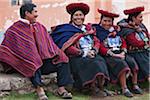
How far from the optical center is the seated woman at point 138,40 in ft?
22.4

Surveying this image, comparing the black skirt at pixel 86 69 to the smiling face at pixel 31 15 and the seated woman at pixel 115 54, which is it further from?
the smiling face at pixel 31 15

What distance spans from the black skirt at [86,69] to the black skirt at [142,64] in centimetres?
65

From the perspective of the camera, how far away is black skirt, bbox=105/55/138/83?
646 cm

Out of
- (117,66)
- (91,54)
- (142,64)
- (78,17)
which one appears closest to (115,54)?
(117,66)

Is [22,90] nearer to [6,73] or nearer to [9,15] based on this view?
[6,73]

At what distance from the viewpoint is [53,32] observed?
6.61 metres

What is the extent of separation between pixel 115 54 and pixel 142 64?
1.61 feet

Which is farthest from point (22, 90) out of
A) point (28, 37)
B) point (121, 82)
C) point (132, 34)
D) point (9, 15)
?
point (9, 15)

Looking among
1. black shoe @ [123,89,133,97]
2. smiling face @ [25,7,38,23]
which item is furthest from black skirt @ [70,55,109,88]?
Result: smiling face @ [25,7,38,23]

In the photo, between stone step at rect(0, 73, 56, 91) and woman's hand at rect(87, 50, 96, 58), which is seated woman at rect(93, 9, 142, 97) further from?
stone step at rect(0, 73, 56, 91)

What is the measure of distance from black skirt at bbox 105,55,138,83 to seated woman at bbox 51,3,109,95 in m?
0.16

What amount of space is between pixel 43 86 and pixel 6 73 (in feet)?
1.82

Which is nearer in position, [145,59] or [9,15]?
[145,59]

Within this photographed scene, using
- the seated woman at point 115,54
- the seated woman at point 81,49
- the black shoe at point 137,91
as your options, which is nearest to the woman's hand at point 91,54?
the seated woman at point 81,49
